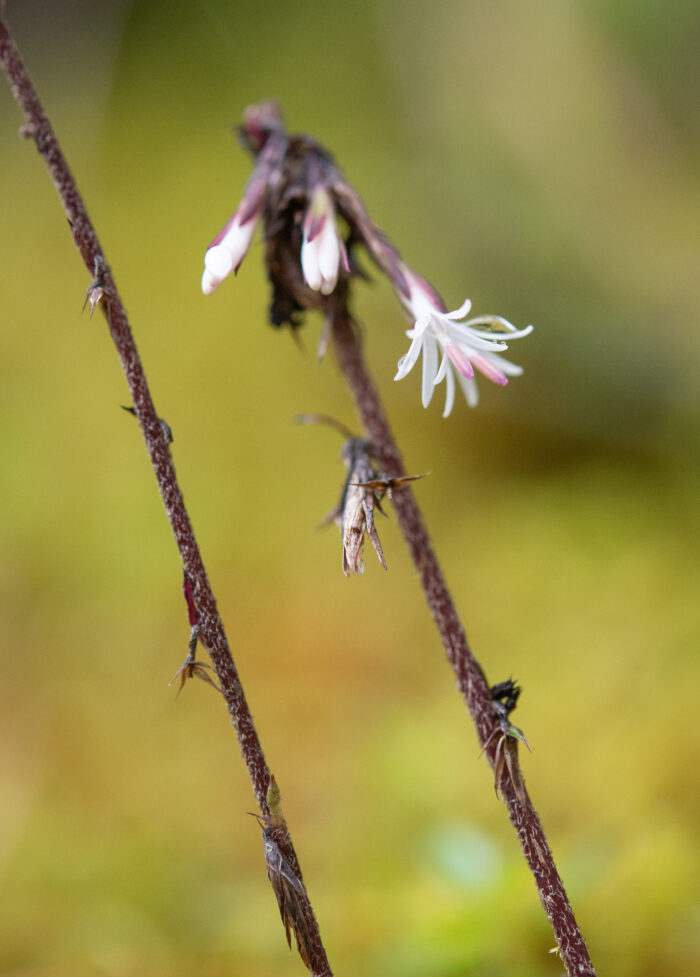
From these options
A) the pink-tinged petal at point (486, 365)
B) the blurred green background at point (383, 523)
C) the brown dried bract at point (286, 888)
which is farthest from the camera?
the blurred green background at point (383, 523)

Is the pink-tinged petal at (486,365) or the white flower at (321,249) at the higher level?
the white flower at (321,249)

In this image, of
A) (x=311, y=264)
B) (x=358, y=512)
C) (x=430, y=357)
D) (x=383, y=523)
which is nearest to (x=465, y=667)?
(x=358, y=512)

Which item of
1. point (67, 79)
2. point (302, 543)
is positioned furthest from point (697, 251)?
point (67, 79)

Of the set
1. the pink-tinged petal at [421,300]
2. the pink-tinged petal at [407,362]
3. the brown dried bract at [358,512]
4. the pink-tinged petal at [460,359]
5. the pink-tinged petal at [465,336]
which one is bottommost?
the brown dried bract at [358,512]

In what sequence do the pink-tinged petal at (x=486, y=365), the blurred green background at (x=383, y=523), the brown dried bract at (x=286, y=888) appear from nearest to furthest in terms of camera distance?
1. the brown dried bract at (x=286, y=888)
2. the pink-tinged petal at (x=486, y=365)
3. the blurred green background at (x=383, y=523)

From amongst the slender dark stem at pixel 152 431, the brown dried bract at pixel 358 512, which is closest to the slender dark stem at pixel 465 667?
the brown dried bract at pixel 358 512

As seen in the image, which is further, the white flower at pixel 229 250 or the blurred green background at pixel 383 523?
the blurred green background at pixel 383 523

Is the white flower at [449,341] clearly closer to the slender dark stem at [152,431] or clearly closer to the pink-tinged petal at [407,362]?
the pink-tinged petal at [407,362]
